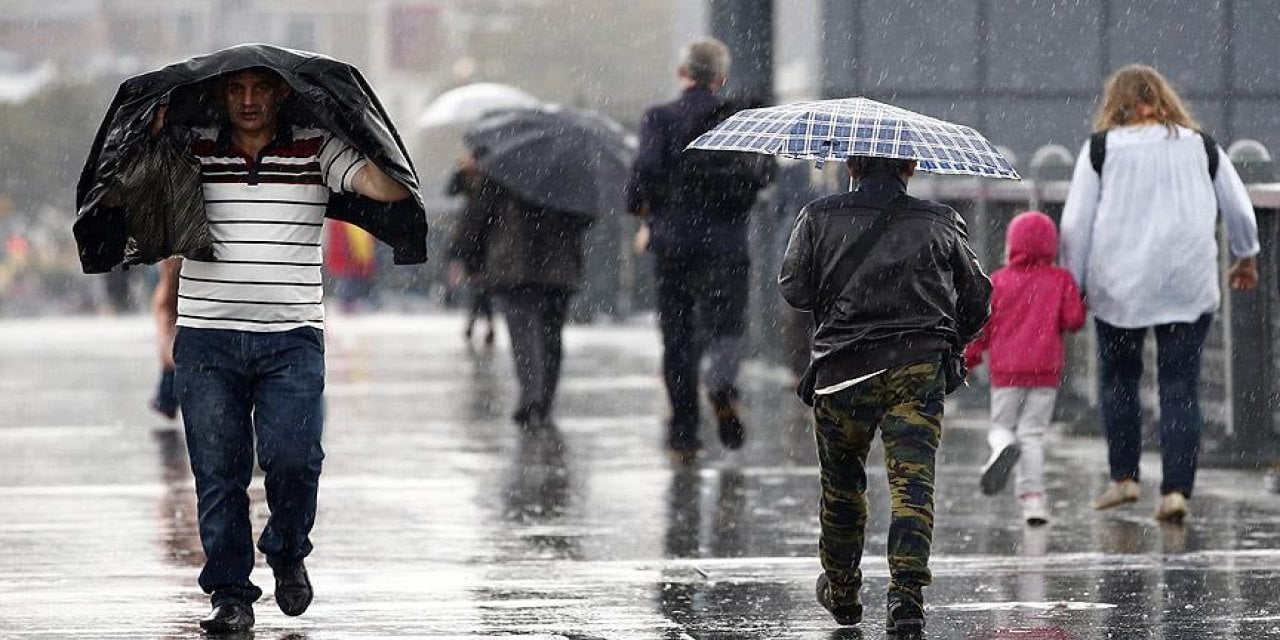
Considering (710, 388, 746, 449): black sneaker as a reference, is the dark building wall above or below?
above

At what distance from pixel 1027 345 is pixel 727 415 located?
8.25ft

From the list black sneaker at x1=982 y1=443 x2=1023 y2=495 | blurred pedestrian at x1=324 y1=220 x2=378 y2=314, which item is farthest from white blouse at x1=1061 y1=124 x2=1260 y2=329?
blurred pedestrian at x1=324 y1=220 x2=378 y2=314

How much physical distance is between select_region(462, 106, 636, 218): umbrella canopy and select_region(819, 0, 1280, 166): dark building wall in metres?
7.04

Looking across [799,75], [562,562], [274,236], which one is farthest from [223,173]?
[799,75]

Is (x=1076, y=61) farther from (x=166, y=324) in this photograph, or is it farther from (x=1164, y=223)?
(x=1164, y=223)

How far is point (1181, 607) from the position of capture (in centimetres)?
762

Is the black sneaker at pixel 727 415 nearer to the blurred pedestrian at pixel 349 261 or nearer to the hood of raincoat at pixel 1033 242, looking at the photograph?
the hood of raincoat at pixel 1033 242

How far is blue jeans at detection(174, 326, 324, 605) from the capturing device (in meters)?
7.08

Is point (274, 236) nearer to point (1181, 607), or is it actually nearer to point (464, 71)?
point (1181, 607)

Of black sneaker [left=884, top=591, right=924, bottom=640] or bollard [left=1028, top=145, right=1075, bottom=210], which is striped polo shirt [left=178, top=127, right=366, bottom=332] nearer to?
black sneaker [left=884, top=591, right=924, bottom=640]

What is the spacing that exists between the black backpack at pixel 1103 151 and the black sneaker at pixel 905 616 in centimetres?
317

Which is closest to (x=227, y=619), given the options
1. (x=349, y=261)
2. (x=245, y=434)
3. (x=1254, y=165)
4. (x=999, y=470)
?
(x=245, y=434)

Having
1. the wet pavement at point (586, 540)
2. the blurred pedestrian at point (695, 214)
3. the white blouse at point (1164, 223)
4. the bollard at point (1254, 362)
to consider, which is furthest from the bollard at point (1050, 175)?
the white blouse at point (1164, 223)

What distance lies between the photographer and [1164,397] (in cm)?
988
